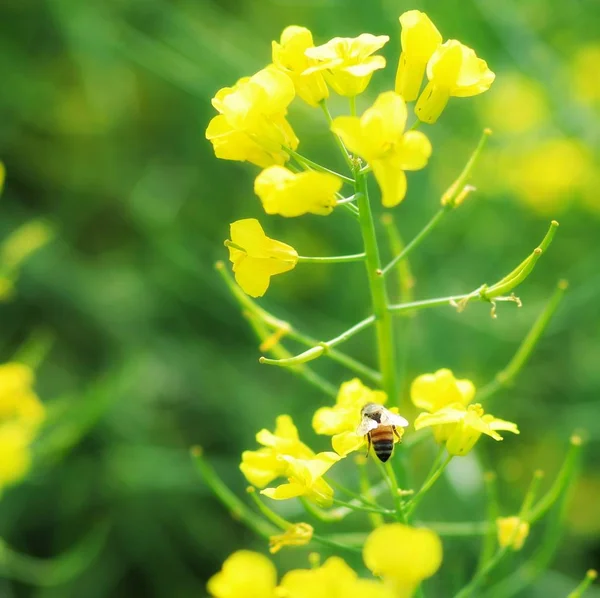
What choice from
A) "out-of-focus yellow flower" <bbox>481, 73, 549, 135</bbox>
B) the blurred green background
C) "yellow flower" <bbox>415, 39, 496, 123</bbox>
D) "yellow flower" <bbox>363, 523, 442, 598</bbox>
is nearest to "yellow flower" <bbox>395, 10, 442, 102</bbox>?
"yellow flower" <bbox>415, 39, 496, 123</bbox>

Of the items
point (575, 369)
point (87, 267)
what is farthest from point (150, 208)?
point (575, 369)

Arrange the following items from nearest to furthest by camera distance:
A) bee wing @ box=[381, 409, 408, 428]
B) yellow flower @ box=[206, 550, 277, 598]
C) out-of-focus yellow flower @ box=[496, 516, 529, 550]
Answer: yellow flower @ box=[206, 550, 277, 598]
bee wing @ box=[381, 409, 408, 428]
out-of-focus yellow flower @ box=[496, 516, 529, 550]

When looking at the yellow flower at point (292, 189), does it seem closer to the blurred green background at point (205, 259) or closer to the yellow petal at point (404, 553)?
the yellow petal at point (404, 553)

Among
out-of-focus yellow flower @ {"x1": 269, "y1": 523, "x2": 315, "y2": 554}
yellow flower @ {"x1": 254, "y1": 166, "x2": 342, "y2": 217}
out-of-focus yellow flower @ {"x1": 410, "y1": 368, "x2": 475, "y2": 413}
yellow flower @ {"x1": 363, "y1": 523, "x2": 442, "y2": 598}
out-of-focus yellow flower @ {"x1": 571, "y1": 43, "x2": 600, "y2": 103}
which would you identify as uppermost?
out-of-focus yellow flower @ {"x1": 571, "y1": 43, "x2": 600, "y2": 103}

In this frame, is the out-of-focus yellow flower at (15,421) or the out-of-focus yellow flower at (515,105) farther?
the out-of-focus yellow flower at (515,105)

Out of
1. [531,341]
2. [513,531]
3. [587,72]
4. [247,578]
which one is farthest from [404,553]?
[587,72]

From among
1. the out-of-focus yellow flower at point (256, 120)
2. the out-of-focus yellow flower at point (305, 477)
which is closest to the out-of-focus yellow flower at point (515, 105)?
the out-of-focus yellow flower at point (256, 120)

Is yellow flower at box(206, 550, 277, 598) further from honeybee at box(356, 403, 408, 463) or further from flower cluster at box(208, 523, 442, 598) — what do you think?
honeybee at box(356, 403, 408, 463)
